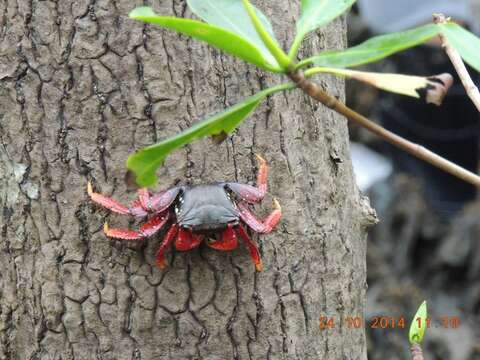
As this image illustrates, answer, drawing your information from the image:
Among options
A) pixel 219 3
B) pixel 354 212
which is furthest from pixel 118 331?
pixel 219 3

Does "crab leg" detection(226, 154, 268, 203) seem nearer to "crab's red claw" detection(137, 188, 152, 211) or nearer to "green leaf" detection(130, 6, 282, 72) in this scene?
"crab's red claw" detection(137, 188, 152, 211)

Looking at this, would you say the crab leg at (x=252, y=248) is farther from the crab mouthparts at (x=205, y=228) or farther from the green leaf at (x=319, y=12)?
the green leaf at (x=319, y=12)

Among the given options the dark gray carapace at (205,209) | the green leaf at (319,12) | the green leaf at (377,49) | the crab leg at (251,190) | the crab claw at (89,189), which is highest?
the green leaf at (319,12)

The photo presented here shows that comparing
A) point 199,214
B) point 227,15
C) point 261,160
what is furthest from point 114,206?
point 227,15

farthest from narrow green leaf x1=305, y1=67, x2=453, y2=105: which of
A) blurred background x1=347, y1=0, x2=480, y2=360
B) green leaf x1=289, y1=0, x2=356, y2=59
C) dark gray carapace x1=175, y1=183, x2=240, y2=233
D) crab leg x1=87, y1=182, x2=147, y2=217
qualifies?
blurred background x1=347, y1=0, x2=480, y2=360

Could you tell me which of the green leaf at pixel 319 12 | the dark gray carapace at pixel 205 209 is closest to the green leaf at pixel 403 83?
the green leaf at pixel 319 12

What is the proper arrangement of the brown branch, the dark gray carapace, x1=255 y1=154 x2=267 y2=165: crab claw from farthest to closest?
x1=255 y1=154 x2=267 y2=165: crab claw, the dark gray carapace, the brown branch

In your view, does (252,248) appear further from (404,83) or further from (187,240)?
(404,83)

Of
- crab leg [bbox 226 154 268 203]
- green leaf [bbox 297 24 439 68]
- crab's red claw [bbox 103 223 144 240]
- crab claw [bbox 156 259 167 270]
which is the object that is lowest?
crab claw [bbox 156 259 167 270]
